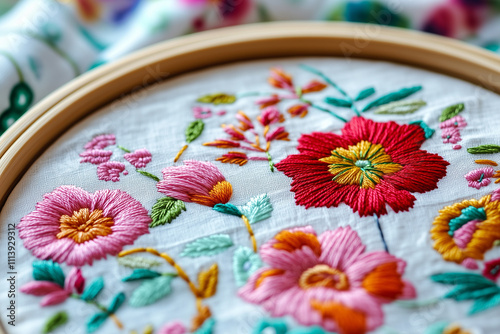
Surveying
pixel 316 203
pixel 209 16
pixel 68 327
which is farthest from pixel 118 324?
pixel 209 16

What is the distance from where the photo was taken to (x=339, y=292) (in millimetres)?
574

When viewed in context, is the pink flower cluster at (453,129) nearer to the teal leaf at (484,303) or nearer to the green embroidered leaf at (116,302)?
the teal leaf at (484,303)

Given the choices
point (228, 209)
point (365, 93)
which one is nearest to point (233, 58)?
point (365, 93)

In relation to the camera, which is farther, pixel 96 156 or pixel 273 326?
pixel 96 156

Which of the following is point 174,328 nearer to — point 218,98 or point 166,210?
point 166,210

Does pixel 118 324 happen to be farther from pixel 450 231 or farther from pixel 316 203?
pixel 450 231

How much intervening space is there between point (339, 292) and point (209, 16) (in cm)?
65

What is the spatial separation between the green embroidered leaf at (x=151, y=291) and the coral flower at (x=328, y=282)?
83mm

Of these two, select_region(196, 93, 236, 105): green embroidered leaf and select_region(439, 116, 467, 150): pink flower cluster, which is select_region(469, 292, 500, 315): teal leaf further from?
select_region(196, 93, 236, 105): green embroidered leaf

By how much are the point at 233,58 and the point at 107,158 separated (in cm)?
29

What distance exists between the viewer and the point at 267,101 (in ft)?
2.68

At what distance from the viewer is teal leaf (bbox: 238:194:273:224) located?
2.15ft

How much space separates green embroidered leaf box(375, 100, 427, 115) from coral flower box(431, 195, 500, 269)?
0.18 m

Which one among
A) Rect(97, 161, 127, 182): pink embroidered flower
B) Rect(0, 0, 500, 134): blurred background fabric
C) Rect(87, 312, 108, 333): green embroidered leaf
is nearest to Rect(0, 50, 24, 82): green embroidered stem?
Rect(0, 0, 500, 134): blurred background fabric
